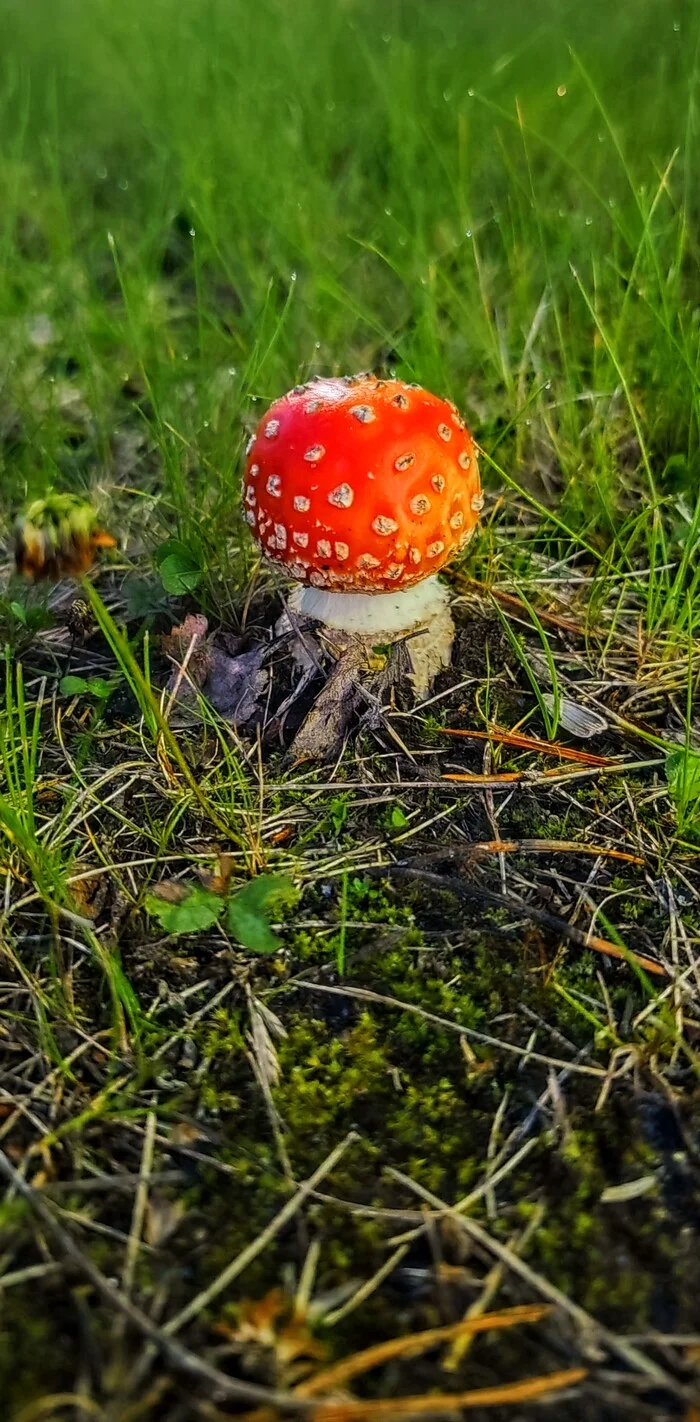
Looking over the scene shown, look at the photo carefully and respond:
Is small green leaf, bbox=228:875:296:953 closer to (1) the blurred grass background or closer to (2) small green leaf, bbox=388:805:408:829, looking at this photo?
(2) small green leaf, bbox=388:805:408:829

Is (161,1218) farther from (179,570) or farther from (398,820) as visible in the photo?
(179,570)

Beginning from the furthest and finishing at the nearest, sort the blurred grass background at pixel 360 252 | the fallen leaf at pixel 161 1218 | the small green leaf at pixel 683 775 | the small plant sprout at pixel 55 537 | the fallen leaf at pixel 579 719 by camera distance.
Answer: the blurred grass background at pixel 360 252
the fallen leaf at pixel 579 719
the small green leaf at pixel 683 775
the small plant sprout at pixel 55 537
the fallen leaf at pixel 161 1218

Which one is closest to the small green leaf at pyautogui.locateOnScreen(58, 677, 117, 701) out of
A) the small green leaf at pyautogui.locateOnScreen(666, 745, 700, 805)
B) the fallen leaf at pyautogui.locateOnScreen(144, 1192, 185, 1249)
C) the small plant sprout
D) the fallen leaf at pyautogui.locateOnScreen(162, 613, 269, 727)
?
the fallen leaf at pyautogui.locateOnScreen(162, 613, 269, 727)

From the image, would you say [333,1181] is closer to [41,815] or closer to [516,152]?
[41,815]

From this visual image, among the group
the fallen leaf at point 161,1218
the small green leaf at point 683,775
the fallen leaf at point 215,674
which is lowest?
the fallen leaf at point 161,1218

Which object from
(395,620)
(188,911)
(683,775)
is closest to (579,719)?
(683,775)

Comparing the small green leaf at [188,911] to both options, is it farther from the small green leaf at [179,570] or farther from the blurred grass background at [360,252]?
the blurred grass background at [360,252]

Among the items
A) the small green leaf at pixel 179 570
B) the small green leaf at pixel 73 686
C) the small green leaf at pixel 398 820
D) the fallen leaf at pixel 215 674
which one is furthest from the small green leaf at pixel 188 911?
the small green leaf at pixel 179 570
